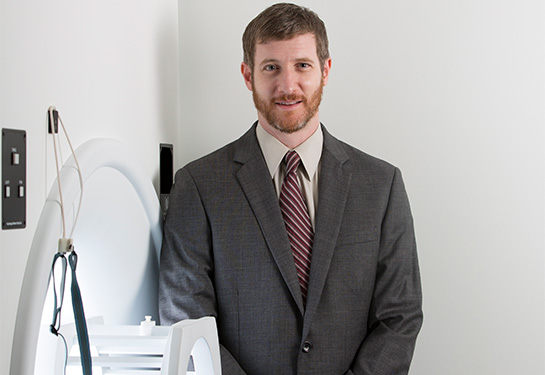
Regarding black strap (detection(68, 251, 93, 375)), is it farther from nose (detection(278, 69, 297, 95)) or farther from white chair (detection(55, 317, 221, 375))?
nose (detection(278, 69, 297, 95))

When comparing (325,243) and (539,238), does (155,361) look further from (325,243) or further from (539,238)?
(539,238)

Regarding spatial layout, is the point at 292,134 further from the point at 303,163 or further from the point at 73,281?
the point at 73,281

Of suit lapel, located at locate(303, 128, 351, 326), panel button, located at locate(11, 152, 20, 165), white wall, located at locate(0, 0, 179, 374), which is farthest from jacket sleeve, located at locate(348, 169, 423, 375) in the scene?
panel button, located at locate(11, 152, 20, 165)

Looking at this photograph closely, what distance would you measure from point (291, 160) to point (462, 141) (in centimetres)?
57

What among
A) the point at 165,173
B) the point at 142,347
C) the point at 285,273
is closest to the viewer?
the point at 142,347

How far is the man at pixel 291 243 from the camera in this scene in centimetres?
167

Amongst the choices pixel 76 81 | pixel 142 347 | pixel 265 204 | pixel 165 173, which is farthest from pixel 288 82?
pixel 142 347

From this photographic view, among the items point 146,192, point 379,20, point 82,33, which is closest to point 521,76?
point 379,20

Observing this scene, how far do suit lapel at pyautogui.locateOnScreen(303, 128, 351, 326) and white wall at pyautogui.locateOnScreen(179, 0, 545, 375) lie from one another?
0.96 ft

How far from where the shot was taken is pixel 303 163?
1.76 m

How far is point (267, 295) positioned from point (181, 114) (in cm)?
72

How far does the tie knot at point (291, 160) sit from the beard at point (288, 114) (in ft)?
0.19

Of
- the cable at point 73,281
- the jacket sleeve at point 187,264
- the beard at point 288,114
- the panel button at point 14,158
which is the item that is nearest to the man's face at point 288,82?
the beard at point 288,114

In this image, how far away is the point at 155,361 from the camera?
1.21 metres
